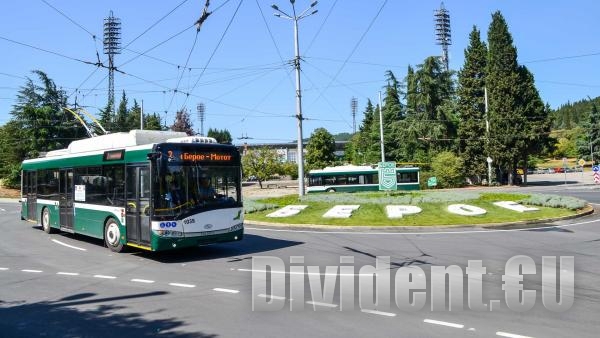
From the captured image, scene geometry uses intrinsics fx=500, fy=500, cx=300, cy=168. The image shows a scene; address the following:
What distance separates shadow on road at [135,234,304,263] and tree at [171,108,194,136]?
5734 cm

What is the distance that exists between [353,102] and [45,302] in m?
157

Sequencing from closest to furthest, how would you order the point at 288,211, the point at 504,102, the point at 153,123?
the point at 288,211 → the point at 504,102 → the point at 153,123

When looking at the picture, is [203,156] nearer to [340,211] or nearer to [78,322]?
[78,322]

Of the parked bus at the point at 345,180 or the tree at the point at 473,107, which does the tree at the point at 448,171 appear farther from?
the parked bus at the point at 345,180

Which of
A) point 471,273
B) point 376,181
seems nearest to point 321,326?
point 471,273

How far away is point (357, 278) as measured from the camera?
1003 centimetres

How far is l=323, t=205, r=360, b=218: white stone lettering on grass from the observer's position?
21250 millimetres

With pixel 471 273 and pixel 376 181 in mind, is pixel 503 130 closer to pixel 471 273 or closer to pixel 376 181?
pixel 376 181

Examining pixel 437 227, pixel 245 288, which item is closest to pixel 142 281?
pixel 245 288

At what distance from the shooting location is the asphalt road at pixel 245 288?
6840mm

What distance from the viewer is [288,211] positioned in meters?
23.5

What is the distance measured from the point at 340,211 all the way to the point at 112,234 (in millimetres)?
10613

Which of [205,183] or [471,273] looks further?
[205,183]

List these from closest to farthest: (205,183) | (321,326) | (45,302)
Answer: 1. (321,326)
2. (45,302)
3. (205,183)
